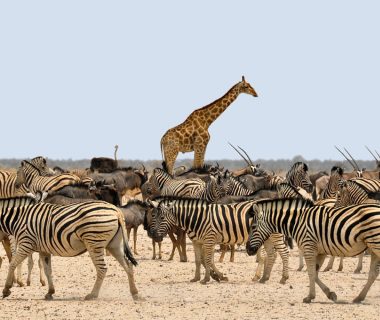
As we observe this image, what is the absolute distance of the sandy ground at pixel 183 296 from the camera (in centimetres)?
1372

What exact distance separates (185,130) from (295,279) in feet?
37.7

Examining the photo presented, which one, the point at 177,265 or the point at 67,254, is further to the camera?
the point at 177,265

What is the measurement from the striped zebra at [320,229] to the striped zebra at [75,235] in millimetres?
1812

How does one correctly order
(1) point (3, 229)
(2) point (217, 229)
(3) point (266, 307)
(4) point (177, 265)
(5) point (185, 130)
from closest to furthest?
(3) point (266, 307) < (1) point (3, 229) < (2) point (217, 229) < (4) point (177, 265) < (5) point (185, 130)

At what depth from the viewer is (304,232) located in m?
14.8

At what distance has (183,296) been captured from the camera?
15.4 metres

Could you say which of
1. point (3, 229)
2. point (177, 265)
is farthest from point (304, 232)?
point (177, 265)

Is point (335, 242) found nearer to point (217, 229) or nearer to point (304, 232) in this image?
point (304, 232)

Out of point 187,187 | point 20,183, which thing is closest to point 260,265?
point 187,187

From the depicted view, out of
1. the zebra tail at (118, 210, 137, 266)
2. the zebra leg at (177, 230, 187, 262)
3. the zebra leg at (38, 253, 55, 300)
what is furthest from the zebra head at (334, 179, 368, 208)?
the zebra leg at (38, 253, 55, 300)

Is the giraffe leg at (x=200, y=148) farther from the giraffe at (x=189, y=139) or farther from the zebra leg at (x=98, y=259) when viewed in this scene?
the zebra leg at (x=98, y=259)

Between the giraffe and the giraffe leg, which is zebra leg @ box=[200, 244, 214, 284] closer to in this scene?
the giraffe

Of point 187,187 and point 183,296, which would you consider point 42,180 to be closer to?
point 187,187

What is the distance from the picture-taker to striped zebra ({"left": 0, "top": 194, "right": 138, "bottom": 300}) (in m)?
14.5
